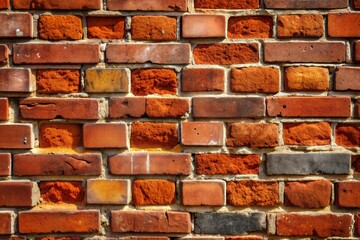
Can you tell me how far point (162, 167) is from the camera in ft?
3.25

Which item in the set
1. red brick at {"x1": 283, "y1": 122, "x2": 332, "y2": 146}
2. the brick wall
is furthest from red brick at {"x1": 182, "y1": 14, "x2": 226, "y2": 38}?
red brick at {"x1": 283, "y1": 122, "x2": 332, "y2": 146}

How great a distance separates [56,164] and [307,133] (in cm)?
74

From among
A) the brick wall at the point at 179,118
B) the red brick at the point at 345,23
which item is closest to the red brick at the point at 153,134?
the brick wall at the point at 179,118

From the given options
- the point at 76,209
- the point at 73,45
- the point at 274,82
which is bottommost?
the point at 76,209

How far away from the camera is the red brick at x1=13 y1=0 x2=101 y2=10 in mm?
982

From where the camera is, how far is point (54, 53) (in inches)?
38.7

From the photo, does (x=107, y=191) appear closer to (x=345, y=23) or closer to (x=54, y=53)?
(x=54, y=53)

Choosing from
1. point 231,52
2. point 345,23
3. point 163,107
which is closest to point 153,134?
point 163,107

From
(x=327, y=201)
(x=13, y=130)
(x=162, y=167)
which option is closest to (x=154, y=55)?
(x=162, y=167)

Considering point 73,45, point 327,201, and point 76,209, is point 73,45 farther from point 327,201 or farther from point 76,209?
point 327,201

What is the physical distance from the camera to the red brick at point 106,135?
38.9 inches

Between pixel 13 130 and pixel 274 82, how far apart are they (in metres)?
0.77

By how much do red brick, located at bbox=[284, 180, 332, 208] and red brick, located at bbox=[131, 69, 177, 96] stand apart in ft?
1.47

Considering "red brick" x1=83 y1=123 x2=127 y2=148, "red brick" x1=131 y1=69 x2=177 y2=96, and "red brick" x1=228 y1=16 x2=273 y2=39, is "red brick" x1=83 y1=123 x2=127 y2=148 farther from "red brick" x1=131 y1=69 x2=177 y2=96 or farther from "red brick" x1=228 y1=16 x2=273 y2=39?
"red brick" x1=228 y1=16 x2=273 y2=39
